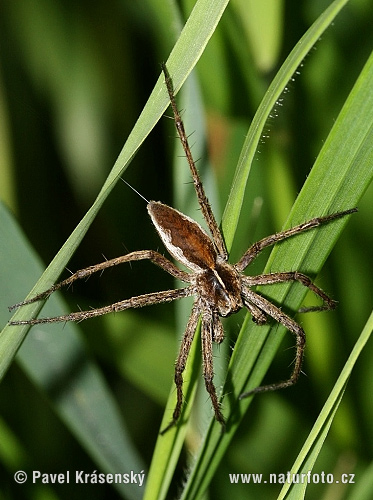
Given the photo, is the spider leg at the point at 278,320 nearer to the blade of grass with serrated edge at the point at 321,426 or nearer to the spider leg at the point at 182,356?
the spider leg at the point at 182,356

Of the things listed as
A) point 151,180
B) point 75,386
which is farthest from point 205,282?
point 151,180

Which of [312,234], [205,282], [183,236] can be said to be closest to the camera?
[312,234]

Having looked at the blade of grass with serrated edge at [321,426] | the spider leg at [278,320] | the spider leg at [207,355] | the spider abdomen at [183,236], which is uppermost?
the spider abdomen at [183,236]

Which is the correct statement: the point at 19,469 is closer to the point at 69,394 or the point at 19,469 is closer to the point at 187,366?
the point at 69,394

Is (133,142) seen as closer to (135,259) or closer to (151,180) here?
(135,259)

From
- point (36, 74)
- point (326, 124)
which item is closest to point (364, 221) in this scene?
point (326, 124)

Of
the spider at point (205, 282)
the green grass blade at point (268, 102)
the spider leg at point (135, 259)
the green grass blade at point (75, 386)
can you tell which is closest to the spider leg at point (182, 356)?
the spider at point (205, 282)

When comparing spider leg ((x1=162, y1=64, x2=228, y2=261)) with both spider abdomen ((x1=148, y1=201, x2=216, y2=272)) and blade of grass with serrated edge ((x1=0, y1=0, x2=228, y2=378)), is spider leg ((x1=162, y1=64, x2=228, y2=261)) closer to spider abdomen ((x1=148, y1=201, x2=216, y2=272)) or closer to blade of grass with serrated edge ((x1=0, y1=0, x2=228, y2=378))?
spider abdomen ((x1=148, y1=201, x2=216, y2=272))
